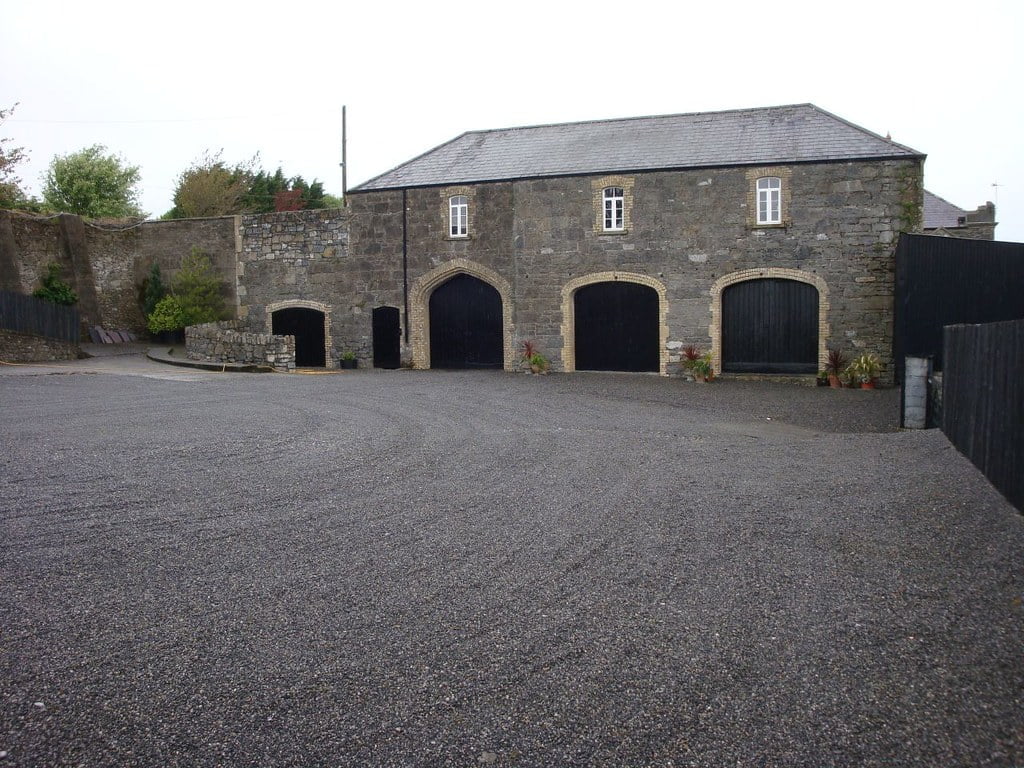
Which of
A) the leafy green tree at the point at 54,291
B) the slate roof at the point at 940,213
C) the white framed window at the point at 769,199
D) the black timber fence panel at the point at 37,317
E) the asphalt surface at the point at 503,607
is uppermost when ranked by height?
the slate roof at the point at 940,213

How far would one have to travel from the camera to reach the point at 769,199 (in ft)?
61.0

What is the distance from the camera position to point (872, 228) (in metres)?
17.9

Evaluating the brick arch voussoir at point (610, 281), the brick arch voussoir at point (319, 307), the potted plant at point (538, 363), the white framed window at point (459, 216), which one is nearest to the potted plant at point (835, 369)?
the brick arch voussoir at point (610, 281)

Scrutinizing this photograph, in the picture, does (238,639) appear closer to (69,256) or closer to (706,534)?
(706,534)

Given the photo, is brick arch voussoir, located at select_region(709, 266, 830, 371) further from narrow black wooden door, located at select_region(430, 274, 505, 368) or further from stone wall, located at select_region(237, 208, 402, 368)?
stone wall, located at select_region(237, 208, 402, 368)

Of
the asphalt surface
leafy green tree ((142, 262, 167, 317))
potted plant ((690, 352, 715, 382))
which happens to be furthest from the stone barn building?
the asphalt surface

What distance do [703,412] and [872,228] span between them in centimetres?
800

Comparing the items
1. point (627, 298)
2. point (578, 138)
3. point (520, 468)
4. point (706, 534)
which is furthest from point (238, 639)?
point (578, 138)

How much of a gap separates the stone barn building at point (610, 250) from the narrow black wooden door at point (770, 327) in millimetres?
33

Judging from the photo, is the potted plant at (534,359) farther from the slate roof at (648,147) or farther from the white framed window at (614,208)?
the slate roof at (648,147)

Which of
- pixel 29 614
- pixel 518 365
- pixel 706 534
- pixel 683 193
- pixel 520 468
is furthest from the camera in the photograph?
Result: pixel 518 365

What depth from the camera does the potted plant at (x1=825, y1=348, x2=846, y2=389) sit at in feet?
58.3

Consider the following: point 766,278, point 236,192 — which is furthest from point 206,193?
point 766,278

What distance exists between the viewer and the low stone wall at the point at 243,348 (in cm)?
1989
